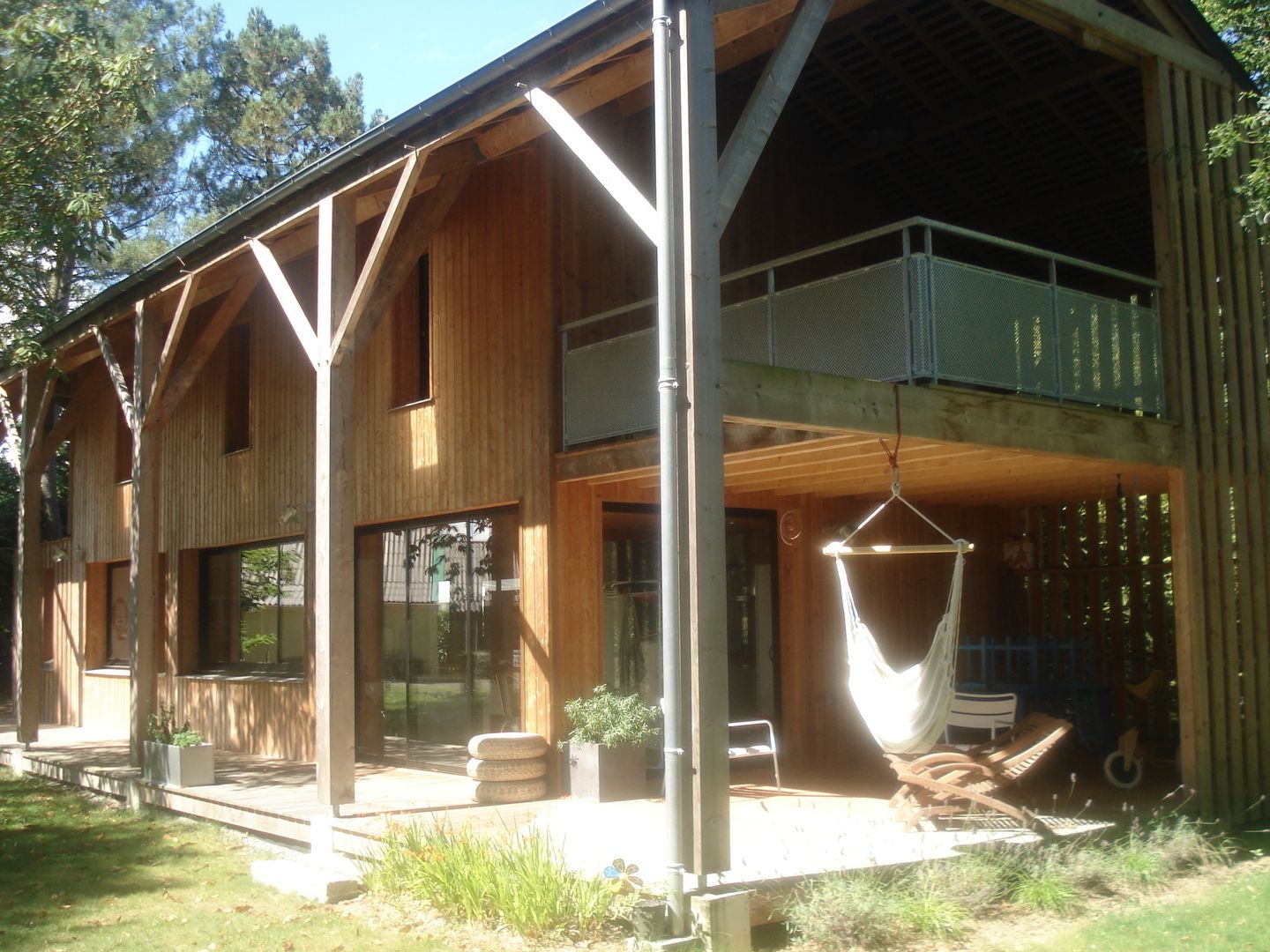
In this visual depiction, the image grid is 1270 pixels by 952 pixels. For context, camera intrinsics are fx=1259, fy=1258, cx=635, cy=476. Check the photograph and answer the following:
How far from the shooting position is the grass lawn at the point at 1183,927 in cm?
641

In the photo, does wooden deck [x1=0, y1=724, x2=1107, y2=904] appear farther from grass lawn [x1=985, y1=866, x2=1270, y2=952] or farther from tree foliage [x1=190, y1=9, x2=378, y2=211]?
tree foliage [x1=190, y1=9, x2=378, y2=211]

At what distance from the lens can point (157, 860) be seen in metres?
9.04

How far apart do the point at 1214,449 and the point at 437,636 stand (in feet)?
23.0

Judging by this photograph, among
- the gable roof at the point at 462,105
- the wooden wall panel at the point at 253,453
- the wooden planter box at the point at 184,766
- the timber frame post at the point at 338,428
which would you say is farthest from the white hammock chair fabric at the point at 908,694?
the wooden wall panel at the point at 253,453

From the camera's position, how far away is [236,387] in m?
15.4

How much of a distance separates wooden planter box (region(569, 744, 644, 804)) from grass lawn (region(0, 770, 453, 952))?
2378 millimetres

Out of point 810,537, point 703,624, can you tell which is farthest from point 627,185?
point 810,537

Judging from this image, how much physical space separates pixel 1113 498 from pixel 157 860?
31.9ft

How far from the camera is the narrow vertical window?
50.1ft

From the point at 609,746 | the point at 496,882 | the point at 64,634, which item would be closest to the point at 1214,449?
the point at 609,746

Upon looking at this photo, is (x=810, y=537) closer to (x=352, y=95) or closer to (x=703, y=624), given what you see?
(x=703, y=624)

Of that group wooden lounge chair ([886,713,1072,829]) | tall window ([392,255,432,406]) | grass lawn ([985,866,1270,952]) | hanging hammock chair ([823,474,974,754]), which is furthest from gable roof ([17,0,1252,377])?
grass lawn ([985,866,1270,952])

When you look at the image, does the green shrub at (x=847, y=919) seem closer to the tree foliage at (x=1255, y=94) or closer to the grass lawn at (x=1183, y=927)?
the grass lawn at (x=1183, y=927)

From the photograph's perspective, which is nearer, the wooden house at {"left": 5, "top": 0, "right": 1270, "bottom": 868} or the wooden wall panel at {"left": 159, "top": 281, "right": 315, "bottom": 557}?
the wooden house at {"left": 5, "top": 0, "right": 1270, "bottom": 868}
